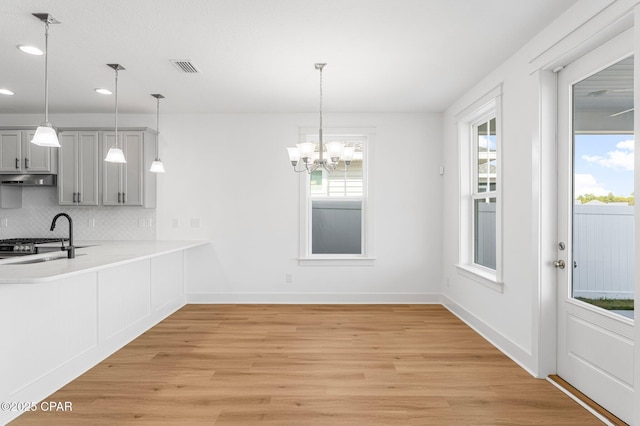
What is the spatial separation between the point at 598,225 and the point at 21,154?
598 centimetres

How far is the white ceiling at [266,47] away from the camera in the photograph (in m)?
2.54

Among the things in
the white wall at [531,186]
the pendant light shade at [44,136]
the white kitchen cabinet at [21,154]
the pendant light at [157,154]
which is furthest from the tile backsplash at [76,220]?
the white wall at [531,186]

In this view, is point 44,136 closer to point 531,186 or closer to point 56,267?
point 56,267

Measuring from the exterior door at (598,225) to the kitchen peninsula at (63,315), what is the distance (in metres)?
3.28

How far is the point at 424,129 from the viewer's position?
5.26 m

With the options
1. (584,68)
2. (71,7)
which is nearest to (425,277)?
(584,68)

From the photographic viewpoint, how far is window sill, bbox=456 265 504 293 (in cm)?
360

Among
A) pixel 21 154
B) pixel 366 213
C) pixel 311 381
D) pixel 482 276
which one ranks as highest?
pixel 21 154

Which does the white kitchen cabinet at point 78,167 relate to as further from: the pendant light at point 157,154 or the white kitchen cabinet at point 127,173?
the pendant light at point 157,154

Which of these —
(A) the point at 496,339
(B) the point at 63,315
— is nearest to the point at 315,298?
(A) the point at 496,339

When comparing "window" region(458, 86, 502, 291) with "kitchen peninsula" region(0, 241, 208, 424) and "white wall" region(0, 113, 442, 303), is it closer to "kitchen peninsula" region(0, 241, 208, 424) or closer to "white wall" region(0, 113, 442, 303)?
"white wall" region(0, 113, 442, 303)

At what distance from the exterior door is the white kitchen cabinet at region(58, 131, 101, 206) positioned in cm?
502

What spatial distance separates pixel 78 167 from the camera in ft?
16.0

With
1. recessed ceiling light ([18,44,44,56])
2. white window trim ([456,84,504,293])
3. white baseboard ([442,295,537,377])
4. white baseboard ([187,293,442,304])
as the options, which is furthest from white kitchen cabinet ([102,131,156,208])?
white baseboard ([442,295,537,377])
